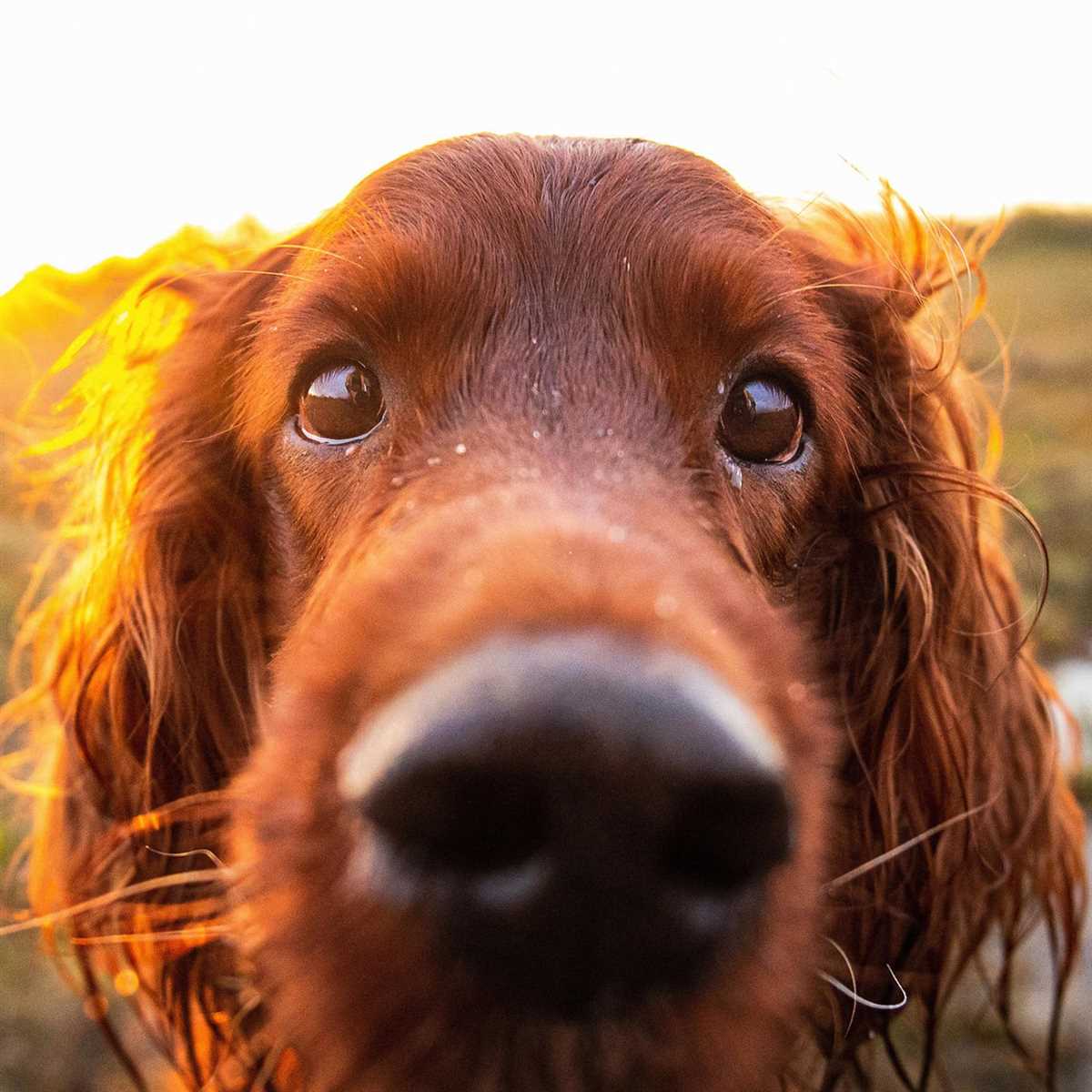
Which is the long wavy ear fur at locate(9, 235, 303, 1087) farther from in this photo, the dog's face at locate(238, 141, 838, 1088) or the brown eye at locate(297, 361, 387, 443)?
the dog's face at locate(238, 141, 838, 1088)

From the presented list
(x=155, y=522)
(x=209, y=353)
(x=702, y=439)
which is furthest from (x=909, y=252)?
(x=155, y=522)

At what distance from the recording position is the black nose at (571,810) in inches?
39.4

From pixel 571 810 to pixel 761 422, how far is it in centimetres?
→ 132

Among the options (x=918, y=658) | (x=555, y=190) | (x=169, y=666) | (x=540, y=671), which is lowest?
(x=918, y=658)

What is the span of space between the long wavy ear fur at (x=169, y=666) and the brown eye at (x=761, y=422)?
115cm

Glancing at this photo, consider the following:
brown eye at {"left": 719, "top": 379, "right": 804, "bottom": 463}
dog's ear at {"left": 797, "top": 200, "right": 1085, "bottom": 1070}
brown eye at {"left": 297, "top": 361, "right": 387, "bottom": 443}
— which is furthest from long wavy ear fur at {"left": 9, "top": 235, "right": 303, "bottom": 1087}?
dog's ear at {"left": 797, "top": 200, "right": 1085, "bottom": 1070}

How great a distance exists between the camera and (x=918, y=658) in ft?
8.30

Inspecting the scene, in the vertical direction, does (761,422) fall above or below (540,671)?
below

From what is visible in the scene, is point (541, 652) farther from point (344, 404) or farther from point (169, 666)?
point (169, 666)

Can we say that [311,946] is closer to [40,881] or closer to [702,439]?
[702,439]

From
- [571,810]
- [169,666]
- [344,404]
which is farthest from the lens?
[169,666]

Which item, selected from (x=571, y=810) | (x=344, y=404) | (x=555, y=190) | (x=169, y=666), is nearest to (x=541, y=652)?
(x=571, y=810)

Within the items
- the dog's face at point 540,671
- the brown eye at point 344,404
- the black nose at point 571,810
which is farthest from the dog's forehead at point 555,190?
the black nose at point 571,810

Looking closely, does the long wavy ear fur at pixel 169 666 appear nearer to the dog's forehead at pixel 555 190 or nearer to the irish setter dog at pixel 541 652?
the irish setter dog at pixel 541 652
